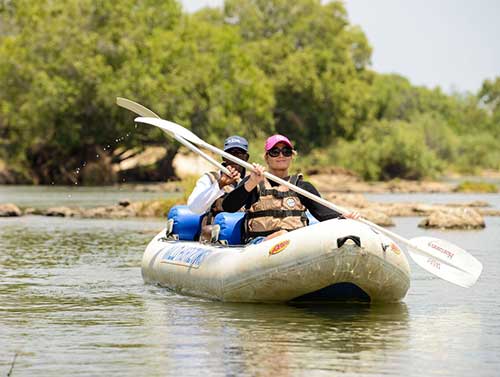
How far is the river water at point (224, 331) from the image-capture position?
7.50 metres

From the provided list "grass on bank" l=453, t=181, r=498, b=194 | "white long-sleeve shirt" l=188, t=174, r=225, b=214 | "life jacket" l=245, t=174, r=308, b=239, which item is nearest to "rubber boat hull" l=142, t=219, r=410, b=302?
"life jacket" l=245, t=174, r=308, b=239

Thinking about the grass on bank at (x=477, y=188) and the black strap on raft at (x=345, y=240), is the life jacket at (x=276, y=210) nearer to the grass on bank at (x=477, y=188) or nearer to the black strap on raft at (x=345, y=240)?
the black strap on raft at (x=345, y=240)

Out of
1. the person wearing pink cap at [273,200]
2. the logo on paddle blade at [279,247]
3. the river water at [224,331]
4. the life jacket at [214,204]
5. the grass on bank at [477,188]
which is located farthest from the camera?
the grass on bank at [477,188]

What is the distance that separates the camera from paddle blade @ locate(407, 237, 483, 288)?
34.3 ft

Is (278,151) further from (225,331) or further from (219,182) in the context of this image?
(225,331)

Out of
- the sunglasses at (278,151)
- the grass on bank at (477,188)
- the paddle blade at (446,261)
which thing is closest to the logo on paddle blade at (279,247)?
the sunglasses at (278,151)

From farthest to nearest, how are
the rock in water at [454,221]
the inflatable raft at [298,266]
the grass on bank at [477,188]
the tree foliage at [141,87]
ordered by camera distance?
the tree foliage at [141,87] < the grass on bank at [477,188] < the rock in water at [454,221] < the inflatable raft at [298,266]

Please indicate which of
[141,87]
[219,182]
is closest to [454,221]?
[219,182]

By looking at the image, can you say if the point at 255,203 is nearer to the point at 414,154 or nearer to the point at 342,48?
the point at 414,154

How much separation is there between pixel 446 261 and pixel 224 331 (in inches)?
98.4

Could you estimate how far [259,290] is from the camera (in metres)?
10.0

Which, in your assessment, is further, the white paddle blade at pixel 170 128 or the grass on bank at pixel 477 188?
the grass on bank at pixel 477 188

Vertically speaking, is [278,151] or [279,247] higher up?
[278,151]

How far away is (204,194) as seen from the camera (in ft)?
35.0
